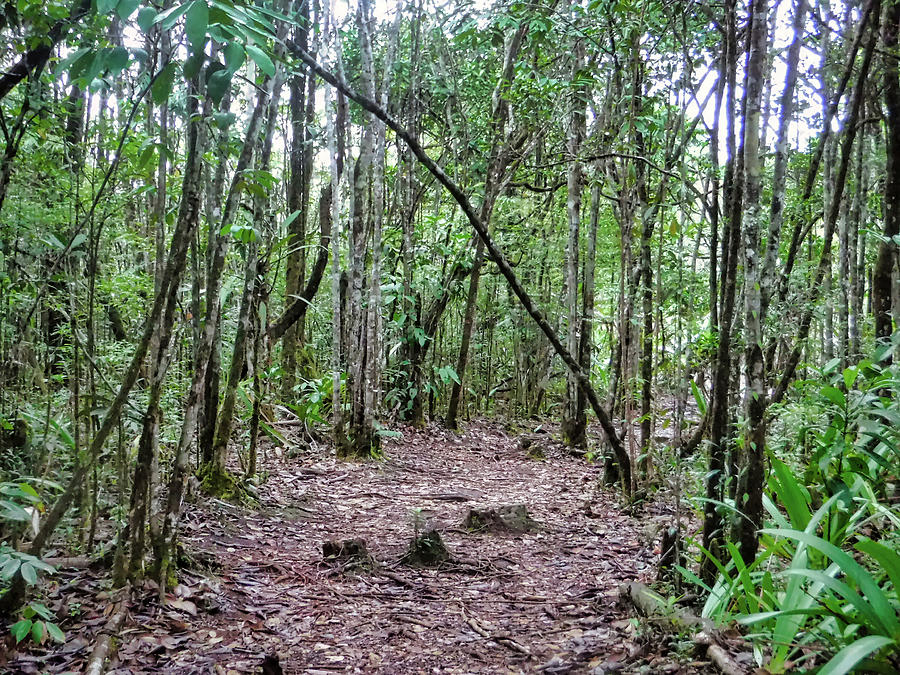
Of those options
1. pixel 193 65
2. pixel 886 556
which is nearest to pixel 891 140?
pixel 886 556

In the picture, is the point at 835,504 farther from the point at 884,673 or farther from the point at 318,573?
the point at 318,573

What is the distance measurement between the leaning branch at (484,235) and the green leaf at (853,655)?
10.1 feet

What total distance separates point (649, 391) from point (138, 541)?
4.49m

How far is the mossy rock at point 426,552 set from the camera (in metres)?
4.97

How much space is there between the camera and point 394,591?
177 inches

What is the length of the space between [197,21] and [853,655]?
104 inches

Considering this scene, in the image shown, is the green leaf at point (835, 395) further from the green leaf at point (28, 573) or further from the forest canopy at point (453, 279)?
the green leaf at point (28, 573)

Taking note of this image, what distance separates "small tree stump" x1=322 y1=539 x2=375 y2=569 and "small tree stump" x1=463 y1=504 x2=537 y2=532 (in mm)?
1163

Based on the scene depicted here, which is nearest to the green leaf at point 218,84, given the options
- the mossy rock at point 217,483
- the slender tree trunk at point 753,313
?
the slender tree trunk at point 753,313

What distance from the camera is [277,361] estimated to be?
37.9 ft

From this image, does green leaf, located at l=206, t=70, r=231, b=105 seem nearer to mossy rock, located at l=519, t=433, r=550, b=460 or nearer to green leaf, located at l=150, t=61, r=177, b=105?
green leaf, located at l=150, t=61, r=177, b=105

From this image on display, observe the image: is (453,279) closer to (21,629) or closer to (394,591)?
(394,591)

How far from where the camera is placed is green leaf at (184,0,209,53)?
66.9 inches

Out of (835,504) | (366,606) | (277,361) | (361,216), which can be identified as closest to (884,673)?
(835,504)
